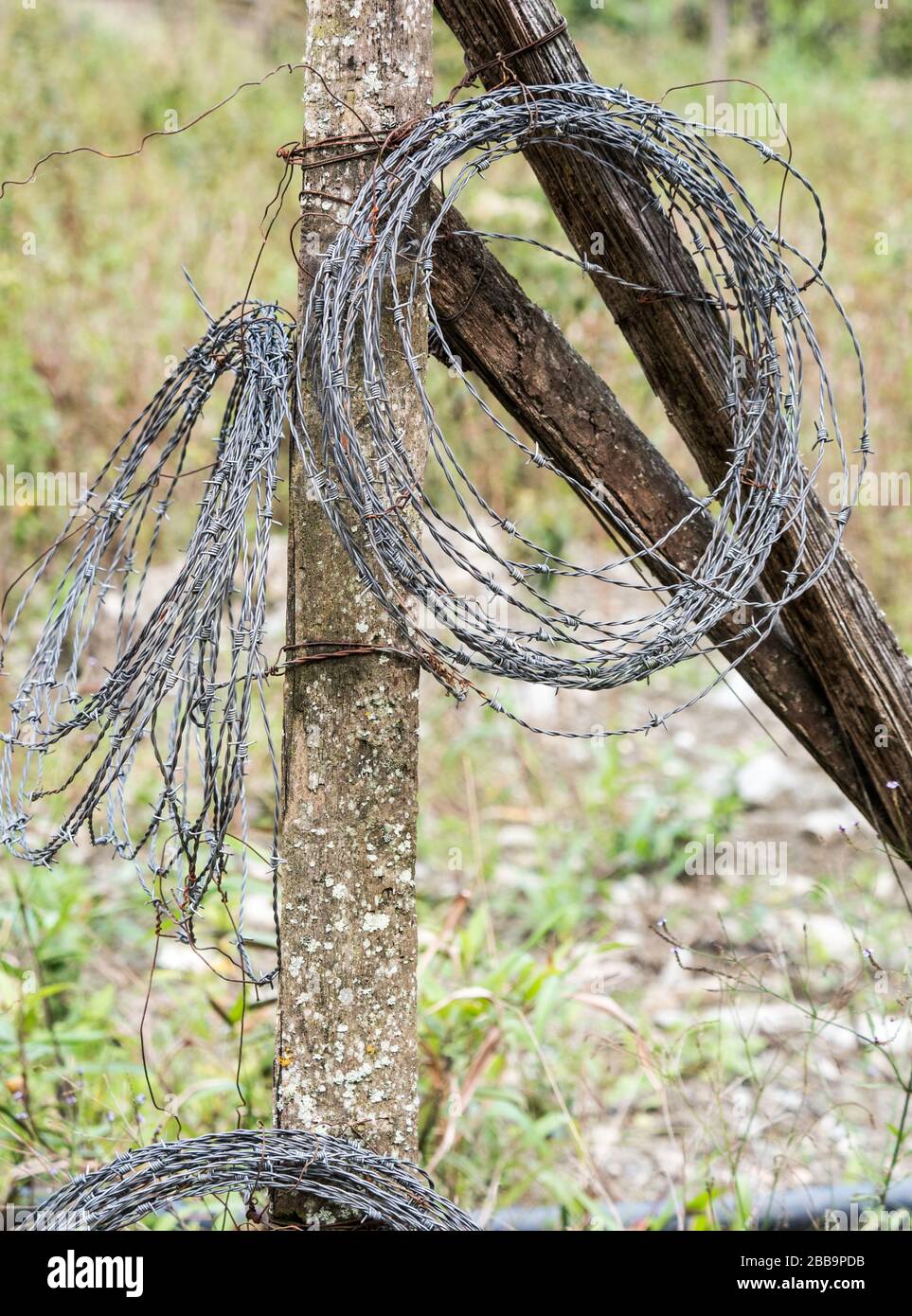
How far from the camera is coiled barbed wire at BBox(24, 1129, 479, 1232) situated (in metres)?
1.71

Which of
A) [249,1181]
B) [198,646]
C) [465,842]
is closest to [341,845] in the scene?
[198,646]

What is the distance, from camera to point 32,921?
10.5ft

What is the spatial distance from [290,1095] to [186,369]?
1173 mm

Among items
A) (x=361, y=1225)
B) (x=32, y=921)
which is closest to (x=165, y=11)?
(x=32, y=921)

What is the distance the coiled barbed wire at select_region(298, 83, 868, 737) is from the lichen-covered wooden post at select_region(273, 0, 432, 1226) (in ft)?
0.21

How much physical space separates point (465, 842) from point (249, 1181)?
2310 millimetres

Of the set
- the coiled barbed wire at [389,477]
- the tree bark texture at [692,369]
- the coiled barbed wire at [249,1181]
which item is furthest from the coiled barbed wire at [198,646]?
the tree bark texture at [692,369]

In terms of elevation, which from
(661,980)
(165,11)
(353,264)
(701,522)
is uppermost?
(165,11)

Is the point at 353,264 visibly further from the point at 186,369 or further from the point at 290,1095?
the point at 290,1095

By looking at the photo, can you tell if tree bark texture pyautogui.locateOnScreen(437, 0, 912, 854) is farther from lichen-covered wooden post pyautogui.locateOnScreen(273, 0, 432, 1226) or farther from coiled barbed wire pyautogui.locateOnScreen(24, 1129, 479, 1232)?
coiled barbed wire pyautogui.locateOnScreen(24, 1129, 479, 1232)

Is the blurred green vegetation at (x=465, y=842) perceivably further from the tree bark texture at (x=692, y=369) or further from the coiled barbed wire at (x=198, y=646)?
the tree bark texture at (x=692, y=369)

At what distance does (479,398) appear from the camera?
1668 millimetres

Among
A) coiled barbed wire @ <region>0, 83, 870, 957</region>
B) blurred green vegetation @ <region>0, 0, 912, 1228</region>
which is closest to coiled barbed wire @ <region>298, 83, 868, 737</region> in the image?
coiled barbed wire @ <region>0, 83, 870, 957</region>
